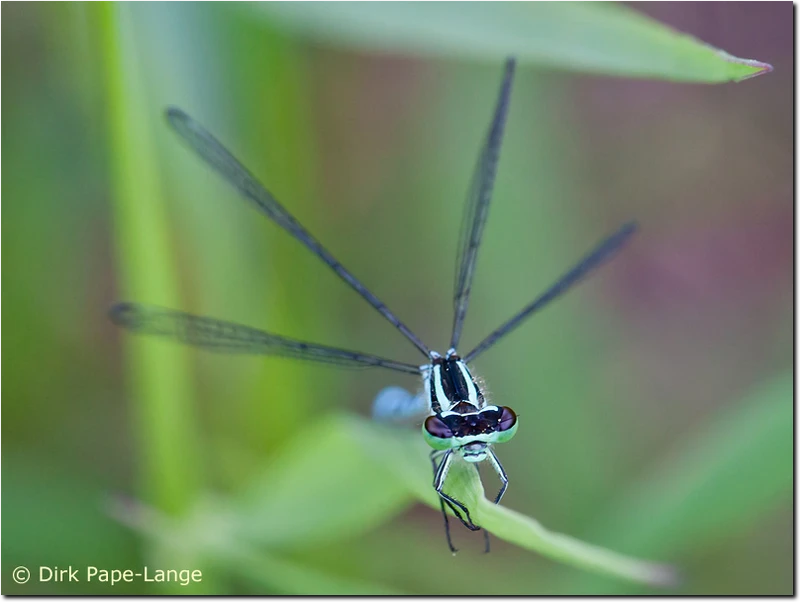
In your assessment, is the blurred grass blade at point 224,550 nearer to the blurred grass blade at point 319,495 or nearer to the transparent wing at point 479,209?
the blurred grass blade at point 319,495

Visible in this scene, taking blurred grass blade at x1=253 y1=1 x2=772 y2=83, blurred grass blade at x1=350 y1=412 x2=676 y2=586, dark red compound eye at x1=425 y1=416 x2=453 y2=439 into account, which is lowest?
blurred grass blade at x1=350 y1=412 x2=676 y2=586

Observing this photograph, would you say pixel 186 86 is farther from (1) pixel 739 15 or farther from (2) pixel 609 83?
(1) pixel 739 15

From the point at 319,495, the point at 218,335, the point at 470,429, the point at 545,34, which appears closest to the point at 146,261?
the point at 218,335

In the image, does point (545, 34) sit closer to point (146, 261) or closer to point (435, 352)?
point (435, 352)

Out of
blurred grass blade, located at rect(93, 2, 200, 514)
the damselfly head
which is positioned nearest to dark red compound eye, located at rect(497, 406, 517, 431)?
the damselfly head

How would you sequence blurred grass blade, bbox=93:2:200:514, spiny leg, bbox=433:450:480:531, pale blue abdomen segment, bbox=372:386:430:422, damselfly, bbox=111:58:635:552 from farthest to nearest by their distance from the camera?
1. pale blue abdomen segment, bbox=372:386:430:422
2. blurred grass blade, bbox=93:2:200:514
3. damselfly, bbox=111:58:635:552
4. spiny leg, bbox=433:450:480:531

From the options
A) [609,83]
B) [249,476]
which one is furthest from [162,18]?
[609,83]

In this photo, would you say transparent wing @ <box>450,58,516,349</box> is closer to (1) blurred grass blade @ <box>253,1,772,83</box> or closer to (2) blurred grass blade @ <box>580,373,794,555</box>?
(1) blurred grass blade @ <box>253,1,772,83</box>
